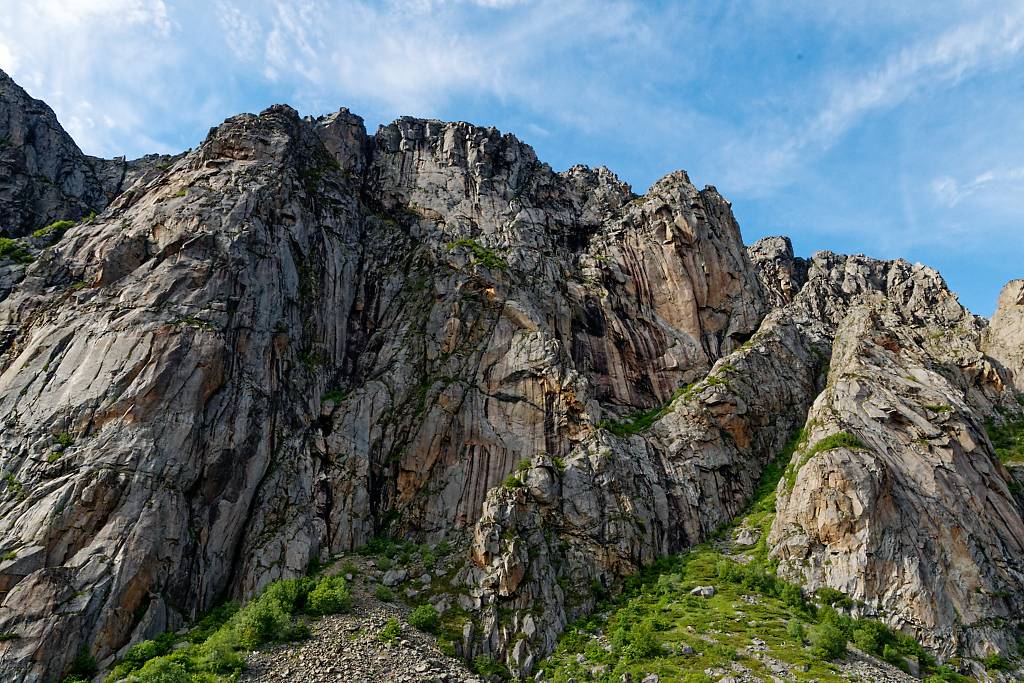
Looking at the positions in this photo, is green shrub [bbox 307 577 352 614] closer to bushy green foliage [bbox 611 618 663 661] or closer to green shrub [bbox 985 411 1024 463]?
bushy green foliage [bbox 611 618 663 661]

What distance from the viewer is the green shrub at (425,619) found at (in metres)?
37.5

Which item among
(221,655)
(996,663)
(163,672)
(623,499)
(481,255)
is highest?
(481,255)

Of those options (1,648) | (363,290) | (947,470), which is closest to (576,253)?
(363,290)

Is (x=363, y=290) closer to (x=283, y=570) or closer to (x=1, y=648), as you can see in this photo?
(x=283, y=570)

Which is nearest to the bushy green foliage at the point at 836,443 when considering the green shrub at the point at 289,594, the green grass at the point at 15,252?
the green shrub at the point at 289,594

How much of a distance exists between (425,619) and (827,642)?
22006 millimetres

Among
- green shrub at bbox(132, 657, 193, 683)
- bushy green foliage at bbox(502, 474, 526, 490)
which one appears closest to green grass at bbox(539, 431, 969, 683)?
bushy green foliage at bbox(502, 474, 526, 490)

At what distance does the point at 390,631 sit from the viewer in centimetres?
3609

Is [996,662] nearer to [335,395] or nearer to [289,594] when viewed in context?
[289,594]

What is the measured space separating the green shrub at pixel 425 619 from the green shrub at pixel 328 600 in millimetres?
3885

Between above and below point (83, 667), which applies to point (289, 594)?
above

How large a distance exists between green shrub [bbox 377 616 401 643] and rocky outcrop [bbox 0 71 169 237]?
62.8 meters

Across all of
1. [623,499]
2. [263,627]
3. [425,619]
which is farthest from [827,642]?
[263,627]

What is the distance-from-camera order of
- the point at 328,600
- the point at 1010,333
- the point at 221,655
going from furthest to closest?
1. the point at 1010,333
2. the point at 328,600
3. the point at 221,655
